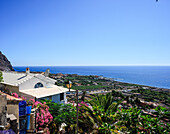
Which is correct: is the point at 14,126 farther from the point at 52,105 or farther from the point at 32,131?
the point at 52,105

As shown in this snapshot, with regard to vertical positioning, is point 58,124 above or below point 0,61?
below

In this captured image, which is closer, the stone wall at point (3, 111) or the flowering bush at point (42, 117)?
the stone wall at point (3, 111)

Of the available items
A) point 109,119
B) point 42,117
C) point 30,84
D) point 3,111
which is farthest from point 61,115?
point 30,84

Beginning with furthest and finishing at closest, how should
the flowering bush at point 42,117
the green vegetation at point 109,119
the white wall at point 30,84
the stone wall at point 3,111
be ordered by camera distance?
1. the white wall at point 30,84
2. the flowering bush at point 42,117
3. the green vegetation at point 109,119
4. the stone wall at point 3,111

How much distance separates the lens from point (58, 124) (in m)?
5.18

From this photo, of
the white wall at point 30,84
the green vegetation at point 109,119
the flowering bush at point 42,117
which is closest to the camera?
the green vegetation at point 109,119

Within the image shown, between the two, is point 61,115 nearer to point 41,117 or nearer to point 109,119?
point 41,117

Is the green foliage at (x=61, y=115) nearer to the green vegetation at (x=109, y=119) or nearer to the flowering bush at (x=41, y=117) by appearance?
the green vegetation at (x=109, y=119)

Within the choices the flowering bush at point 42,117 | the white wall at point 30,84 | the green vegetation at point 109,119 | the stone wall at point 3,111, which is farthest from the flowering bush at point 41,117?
the white wall at point 30,84

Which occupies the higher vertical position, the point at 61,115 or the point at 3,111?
the point at 3,111

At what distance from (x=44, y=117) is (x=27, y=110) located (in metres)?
A: 0.90

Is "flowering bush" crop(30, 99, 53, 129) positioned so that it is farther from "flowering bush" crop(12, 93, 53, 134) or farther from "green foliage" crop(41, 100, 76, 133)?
"green foliage" crop(41, 100, 76, 133)

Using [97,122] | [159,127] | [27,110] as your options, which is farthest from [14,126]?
[159,127]

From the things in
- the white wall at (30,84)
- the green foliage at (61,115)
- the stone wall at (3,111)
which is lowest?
the green foliage at (61,115)
